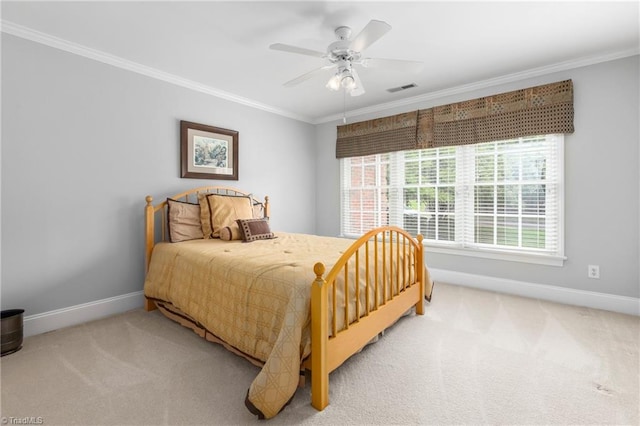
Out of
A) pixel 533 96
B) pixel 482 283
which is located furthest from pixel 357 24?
pixel 482 283

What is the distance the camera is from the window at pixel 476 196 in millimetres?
3230

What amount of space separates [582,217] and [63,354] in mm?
4740

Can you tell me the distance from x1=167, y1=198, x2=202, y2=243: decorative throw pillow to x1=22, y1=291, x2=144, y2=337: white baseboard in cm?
77

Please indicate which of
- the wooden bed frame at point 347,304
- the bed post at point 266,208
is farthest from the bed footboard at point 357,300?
the bed post at point 266,208

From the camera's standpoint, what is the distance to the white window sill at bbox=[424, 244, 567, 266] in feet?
10.5

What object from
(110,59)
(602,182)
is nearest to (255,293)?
(110,59)

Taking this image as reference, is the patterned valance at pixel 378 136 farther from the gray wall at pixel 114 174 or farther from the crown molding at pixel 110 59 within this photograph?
the crown molding at pixel 110 59

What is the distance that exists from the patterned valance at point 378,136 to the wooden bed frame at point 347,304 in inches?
73.4

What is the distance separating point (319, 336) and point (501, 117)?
3.28 metres

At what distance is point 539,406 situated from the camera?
1.60m

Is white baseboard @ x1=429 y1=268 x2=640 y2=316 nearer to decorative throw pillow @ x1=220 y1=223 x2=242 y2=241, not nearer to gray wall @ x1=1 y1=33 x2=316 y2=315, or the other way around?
decorative throw pillow @ x1=220 y1=223 x2=242 y2=241

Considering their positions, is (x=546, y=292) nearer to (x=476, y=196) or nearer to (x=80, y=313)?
(x=476, y=196)

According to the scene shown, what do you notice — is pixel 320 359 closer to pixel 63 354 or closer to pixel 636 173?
pixel 63 354

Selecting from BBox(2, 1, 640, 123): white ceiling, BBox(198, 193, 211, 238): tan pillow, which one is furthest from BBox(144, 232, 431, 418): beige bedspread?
BBox(2, 1, 640, 123): white ceiling
